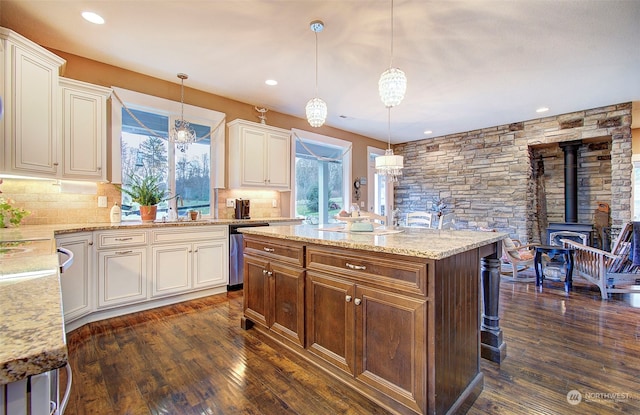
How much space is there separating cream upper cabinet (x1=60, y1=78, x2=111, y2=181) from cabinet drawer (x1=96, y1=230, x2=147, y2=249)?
686mm

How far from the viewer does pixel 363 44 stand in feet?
9.27

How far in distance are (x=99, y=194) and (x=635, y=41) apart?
567 cm

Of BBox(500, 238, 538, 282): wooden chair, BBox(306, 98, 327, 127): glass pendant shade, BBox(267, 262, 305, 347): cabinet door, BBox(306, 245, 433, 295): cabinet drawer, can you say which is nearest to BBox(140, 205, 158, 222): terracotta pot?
BBox(267, 262, 305, 347): cabinet door

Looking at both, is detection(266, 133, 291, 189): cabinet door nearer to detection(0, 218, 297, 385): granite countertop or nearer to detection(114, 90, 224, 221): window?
detection(114, 90, 224, 221): window

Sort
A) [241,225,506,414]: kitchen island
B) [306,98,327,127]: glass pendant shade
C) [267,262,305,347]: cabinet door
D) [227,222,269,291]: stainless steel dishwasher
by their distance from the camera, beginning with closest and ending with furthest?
[241,225,506,414]: kitchen island → [267,262,305,347]: cabinet door → [306,98,327,127]: glass pendant shade → [227,222,269,291]: stainless steel dishwasher

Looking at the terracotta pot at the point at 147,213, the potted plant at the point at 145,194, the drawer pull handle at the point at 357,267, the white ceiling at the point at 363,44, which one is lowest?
the drawer pull handle at the point at 357,267

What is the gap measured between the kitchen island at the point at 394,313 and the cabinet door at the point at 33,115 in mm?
2230

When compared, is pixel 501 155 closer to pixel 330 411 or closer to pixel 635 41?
pixel 635 41

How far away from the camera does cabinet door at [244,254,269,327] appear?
7.77 ft

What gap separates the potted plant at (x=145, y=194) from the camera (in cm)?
334

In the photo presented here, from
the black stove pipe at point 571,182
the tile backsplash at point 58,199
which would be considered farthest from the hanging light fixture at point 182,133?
the black stove pipe at point 571,182

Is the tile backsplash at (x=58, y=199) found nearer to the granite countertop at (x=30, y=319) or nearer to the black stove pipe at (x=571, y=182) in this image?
Answer: the granite countertop at (x=30, y=319)

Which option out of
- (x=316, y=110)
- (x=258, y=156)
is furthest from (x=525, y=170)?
(x=258, y=156)

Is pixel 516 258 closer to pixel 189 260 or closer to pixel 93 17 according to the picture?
pixel 189 260
